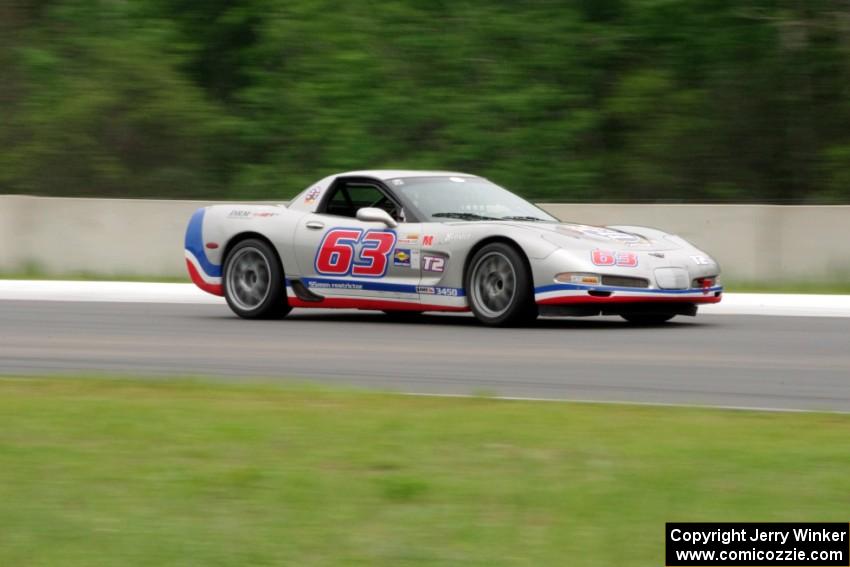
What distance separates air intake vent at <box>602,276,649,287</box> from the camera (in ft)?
39.5

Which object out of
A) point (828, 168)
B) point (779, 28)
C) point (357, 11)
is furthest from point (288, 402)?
point (357, 11)

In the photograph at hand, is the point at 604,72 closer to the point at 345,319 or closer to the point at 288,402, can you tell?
the point at 345,319

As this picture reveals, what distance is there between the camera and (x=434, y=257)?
1273 centimetres

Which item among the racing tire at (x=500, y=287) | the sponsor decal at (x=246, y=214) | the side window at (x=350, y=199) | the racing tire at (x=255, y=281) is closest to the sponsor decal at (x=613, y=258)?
the racing tire at (x=500, y=287)

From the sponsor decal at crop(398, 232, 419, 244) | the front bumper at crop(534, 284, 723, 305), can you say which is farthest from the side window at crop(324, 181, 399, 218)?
the front bumper at crop(534, 284, 723, 305)

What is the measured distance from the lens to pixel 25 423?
7219 millimetres

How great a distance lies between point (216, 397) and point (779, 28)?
654 inches

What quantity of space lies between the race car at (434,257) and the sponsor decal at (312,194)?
1 cm

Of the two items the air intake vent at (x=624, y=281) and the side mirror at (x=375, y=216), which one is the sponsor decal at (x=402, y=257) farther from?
the air intake vent at (x=624, y=281)

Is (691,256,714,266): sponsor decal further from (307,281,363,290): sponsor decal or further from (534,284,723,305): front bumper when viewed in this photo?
(307,281,363,290): sponsor decal

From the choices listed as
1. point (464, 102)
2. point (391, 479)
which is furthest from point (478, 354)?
point (464, 102)

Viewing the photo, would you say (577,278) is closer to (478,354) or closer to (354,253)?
(478,354)

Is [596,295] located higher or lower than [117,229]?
lower
